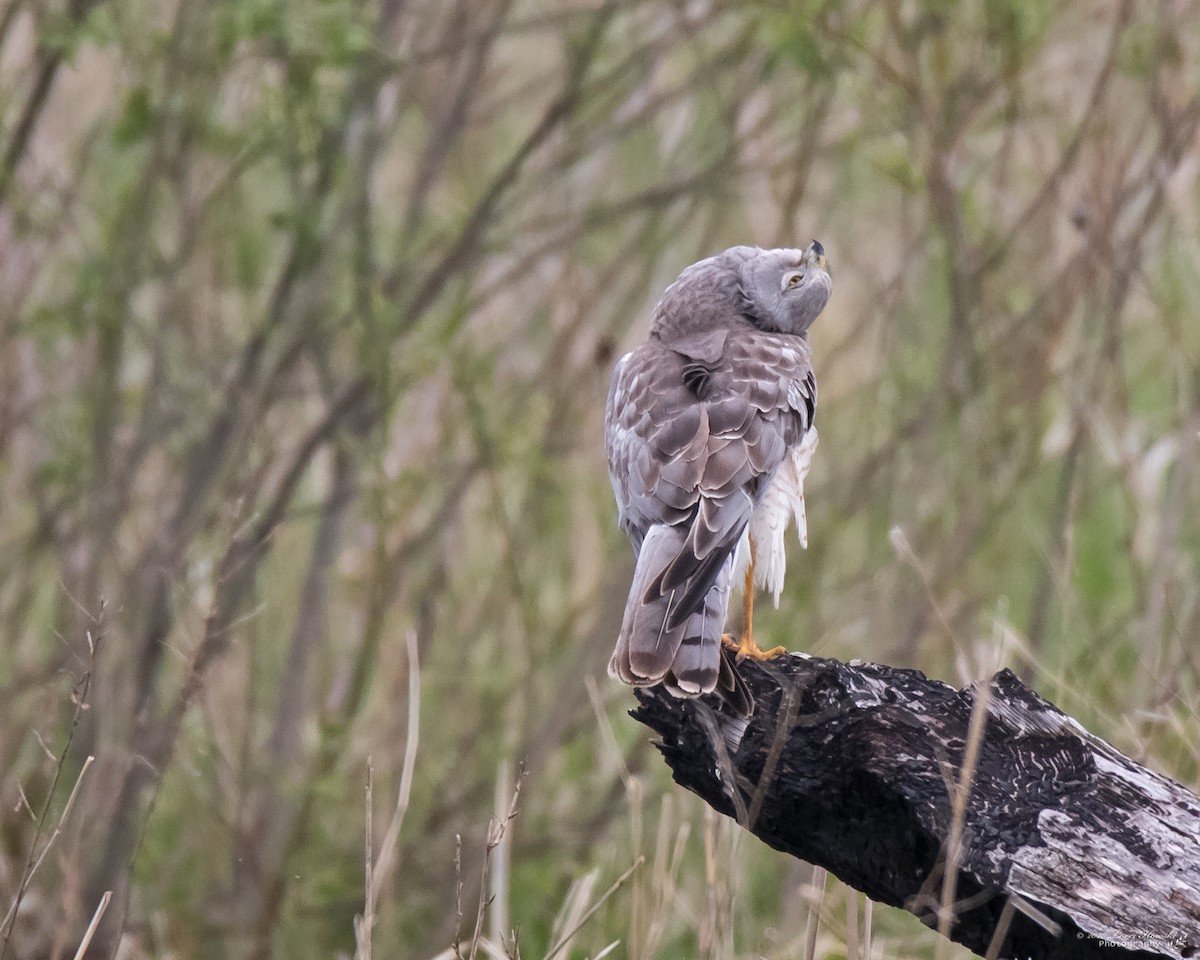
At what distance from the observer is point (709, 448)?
345cm

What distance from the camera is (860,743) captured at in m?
2.35

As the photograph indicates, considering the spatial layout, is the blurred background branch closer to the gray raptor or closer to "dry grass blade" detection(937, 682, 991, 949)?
the gray raptor

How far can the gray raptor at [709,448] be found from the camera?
116 inches

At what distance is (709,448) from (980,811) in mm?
1339

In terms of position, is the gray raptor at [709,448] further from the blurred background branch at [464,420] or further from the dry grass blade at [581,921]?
the blurred background branch at [464,420]

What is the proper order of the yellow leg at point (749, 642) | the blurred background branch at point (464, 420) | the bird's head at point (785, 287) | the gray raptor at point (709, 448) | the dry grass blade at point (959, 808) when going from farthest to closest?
the blurred background branch at point (464, 420) → the bird's head at point (785, 287) → the yellow leg at point (749, 642) → the gray raptor at point (709, 448) → the dry grass blade at point (959, 808)

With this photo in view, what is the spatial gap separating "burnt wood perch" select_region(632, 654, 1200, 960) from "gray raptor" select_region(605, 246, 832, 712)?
31 centimetres

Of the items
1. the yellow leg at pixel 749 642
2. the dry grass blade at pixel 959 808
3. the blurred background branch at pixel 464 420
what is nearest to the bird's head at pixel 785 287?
the blurred background branch at pixel 464 420

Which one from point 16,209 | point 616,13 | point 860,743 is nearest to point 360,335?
point 16,209

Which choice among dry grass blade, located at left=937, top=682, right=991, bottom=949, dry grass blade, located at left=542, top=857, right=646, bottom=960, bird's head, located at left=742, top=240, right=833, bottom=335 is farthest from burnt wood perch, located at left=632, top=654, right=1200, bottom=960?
bird's head, located at left=742, top=240, right=833, bottom=335

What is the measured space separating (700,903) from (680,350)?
6.59 feet

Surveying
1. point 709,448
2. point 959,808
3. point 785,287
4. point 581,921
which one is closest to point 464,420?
point 785,287

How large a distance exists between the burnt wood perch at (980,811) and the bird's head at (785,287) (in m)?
1.64

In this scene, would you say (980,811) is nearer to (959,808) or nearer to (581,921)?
(959,808)
